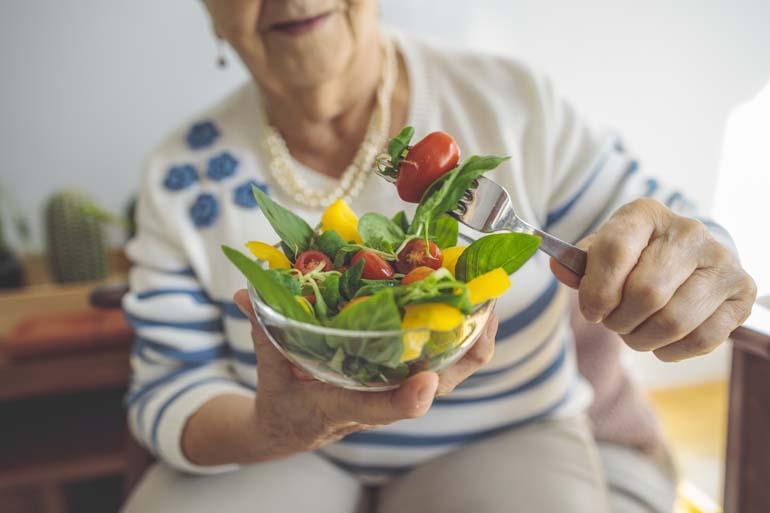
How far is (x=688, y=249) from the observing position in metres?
0.52

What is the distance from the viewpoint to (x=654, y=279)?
49 cm

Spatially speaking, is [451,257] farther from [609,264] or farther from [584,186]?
[584,186]

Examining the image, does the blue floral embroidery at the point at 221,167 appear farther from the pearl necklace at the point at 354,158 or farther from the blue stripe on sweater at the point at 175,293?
the blue stripe on sweater at the point at 175,293

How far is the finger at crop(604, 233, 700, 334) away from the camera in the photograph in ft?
1.61

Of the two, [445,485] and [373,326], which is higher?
→ [373,326]

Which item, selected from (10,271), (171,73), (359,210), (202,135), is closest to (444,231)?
(359,210)

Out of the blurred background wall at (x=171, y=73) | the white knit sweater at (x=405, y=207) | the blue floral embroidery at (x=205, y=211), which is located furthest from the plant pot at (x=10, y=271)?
the blue floral embroidery at (x=205, y=211)

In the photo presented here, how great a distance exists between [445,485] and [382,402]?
0.38 metres

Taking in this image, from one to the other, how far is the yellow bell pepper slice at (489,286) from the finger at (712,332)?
0.19 metres

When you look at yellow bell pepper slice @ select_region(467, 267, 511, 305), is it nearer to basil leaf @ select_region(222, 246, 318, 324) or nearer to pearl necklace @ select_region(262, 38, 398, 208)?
basil leaf @ select_region(222, 246, 318, 324)

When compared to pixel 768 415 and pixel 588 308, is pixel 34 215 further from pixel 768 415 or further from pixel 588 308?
pixel 768 415

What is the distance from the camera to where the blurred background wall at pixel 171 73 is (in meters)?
1.30

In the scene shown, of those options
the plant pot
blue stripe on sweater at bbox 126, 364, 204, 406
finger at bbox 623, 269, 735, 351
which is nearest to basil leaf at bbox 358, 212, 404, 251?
finger at bbox 623, 269, 735, 351

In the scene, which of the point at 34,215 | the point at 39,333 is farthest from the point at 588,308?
the point at 34,215
